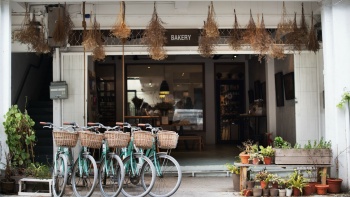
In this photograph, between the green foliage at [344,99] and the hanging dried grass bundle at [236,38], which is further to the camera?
the hanging dried grass bundle at [236,38]

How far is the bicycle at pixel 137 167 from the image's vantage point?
22.9 feet

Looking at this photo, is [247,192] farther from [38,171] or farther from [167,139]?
[38,171]

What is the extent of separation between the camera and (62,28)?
8.77 metres

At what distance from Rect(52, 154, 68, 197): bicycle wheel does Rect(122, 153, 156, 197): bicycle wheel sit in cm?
94

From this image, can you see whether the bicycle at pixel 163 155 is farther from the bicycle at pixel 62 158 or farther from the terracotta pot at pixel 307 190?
the terracotta pot at pixel 307 190

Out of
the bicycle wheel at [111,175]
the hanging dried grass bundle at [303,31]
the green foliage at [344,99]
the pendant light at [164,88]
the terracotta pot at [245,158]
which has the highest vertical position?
the hanging dried grass bundle at [303,31]

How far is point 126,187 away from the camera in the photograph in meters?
7.71

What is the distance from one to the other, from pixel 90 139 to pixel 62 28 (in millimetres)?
2839

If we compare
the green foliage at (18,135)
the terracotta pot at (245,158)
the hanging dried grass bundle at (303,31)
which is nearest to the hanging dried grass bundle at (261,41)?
the hanging dried grass bundle at (303,31)

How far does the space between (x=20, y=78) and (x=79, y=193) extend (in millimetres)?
5546

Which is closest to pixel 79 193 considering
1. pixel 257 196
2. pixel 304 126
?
pixel 257 196

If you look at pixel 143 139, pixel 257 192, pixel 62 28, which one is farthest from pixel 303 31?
pixel 62 28

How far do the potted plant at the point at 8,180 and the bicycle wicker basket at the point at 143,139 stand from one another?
2.28 m

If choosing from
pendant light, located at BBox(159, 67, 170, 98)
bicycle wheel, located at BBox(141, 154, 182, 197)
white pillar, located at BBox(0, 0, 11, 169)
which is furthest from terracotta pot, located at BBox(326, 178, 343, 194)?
pendant light, located at BBox(159, 67, 170, 98)
